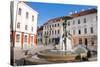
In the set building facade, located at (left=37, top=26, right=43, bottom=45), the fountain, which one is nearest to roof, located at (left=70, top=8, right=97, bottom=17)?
the fountain

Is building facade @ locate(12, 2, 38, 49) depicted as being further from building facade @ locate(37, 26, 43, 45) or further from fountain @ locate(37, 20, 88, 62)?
fountain @ locate(37, 20, 88, 62)

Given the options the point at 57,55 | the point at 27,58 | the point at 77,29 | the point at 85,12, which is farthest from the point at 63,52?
the point at 85,12

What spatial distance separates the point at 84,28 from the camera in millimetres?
2918

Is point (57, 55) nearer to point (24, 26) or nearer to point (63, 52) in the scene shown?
point (63, 52)

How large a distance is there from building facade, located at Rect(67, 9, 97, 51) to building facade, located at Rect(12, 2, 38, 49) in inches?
19.6

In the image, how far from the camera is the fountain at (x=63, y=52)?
2.70 m

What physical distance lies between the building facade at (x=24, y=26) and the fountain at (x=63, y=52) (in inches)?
9.1

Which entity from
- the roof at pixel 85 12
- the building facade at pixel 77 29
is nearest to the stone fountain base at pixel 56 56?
the building facade at pixel 77 29

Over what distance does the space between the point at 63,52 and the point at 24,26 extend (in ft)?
2.07

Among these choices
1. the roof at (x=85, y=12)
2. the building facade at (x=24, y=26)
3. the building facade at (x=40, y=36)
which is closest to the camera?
the building facade at (x=24, y=26)

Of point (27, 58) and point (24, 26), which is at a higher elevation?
point (24, 26)

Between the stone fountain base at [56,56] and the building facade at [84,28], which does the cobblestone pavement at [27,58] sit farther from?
the building facade at [84,28]
